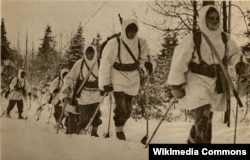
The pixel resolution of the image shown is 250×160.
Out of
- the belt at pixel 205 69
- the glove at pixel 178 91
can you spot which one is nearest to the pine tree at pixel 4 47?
the glove at pixel 178 91

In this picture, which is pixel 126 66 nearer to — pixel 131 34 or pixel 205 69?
pixel 131 34

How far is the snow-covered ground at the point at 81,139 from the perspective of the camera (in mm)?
3391

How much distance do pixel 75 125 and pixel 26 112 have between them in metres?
0.40

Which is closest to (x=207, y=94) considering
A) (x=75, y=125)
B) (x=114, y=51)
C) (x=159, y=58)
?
(x=159, y=58)

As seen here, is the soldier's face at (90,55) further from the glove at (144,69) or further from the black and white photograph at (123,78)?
the glove at (144,69)

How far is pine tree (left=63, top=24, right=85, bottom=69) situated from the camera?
3564mm

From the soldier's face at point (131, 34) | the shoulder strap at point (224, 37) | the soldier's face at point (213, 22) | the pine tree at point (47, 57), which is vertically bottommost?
the pine tree at point (47, 57)

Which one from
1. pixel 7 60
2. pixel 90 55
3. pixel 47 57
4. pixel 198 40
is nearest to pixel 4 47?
pixel 7 60

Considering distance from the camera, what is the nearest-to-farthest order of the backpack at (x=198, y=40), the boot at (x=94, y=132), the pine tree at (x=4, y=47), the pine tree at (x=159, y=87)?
the backpack at (x=198, y=40)
the pine tree at (x=159, y=87)
the boot at (x=94, y=132)
the pine tree at (x=4, y=47)

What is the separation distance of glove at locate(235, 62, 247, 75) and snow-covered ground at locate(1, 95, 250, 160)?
330 mm

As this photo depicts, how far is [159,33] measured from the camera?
3.46 metres

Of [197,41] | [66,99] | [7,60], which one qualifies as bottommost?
[66,99]

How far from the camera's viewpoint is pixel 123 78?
3463mm

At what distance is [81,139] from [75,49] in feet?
2.24
